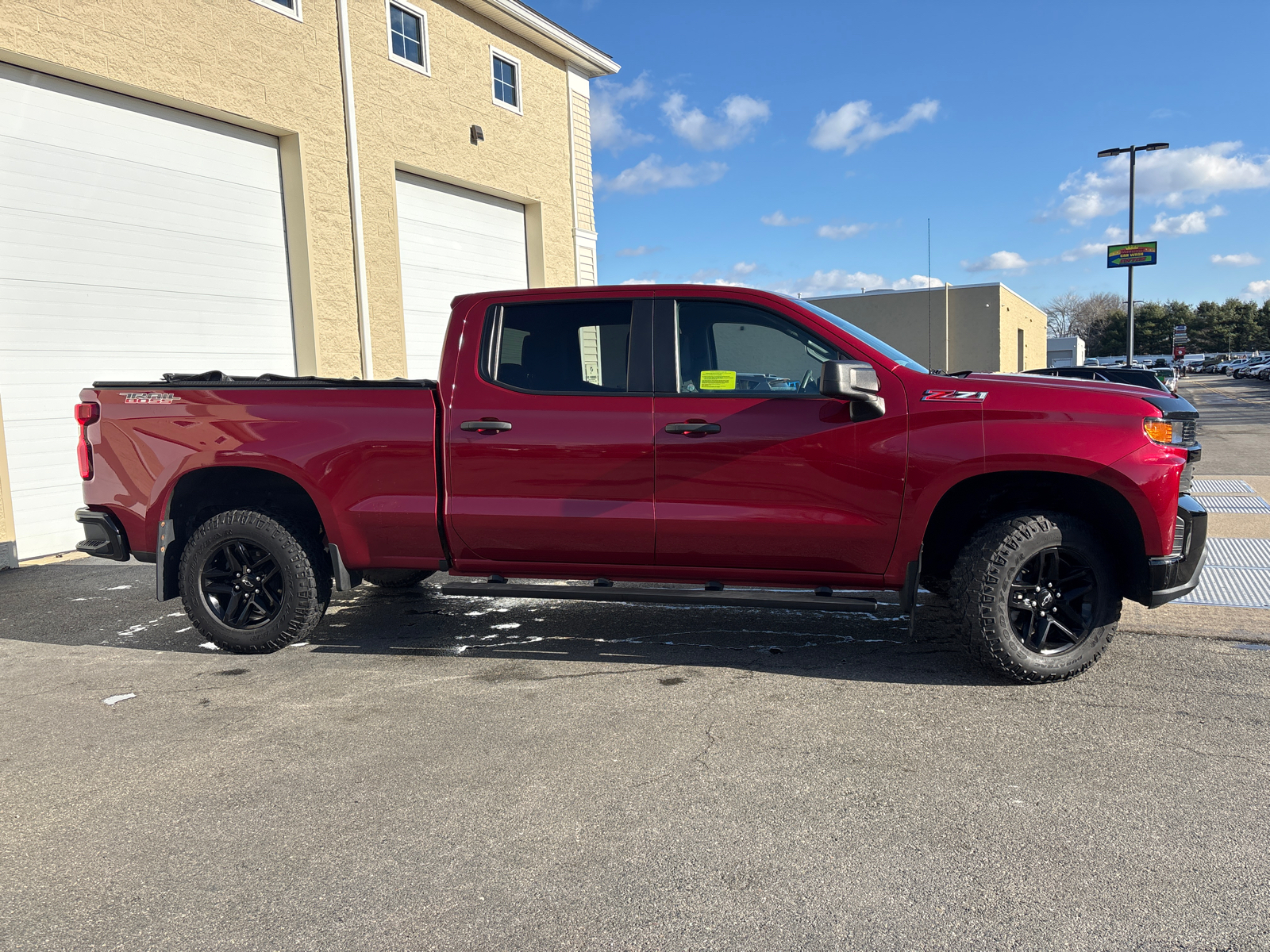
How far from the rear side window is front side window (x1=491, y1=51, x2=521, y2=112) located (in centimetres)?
1027

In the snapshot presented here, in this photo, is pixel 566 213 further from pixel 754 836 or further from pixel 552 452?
pixel 754 836

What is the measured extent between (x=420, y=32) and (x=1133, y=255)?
94.7 feet

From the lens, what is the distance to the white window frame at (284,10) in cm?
1036

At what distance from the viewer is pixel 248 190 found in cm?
1053

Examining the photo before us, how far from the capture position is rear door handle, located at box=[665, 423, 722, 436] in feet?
14.9

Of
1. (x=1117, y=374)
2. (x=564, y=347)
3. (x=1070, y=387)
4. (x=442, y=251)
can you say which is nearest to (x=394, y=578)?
(x=564, y=347)

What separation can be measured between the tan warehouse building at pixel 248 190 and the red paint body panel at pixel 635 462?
176 inches

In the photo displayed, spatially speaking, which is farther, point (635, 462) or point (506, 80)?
point (506, 80)

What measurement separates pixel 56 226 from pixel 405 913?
864 centimetres

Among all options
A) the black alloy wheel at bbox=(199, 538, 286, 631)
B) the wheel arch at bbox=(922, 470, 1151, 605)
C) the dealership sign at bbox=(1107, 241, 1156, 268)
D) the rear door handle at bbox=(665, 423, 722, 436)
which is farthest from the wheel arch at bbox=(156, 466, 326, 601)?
the dealership sign at bbox=(1107, 241, 1156, 268)

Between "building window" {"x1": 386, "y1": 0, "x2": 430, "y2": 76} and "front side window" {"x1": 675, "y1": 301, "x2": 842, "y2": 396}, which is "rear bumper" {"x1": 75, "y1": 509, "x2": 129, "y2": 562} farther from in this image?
"building window" {"x1": 386, "y1": 0, "x2": 430, "y2": 76}

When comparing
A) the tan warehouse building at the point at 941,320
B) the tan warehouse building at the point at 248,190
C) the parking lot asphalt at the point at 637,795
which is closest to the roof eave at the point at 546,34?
the tan warehouse building at the point at 248,190

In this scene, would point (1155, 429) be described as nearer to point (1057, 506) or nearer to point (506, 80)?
point (1057, 506)

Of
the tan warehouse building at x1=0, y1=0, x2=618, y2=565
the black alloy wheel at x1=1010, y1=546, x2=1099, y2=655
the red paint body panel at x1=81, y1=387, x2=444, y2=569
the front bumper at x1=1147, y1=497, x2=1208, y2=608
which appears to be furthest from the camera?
the tan warehouse building at x1=0, y1=0, x2=618, y2=565
